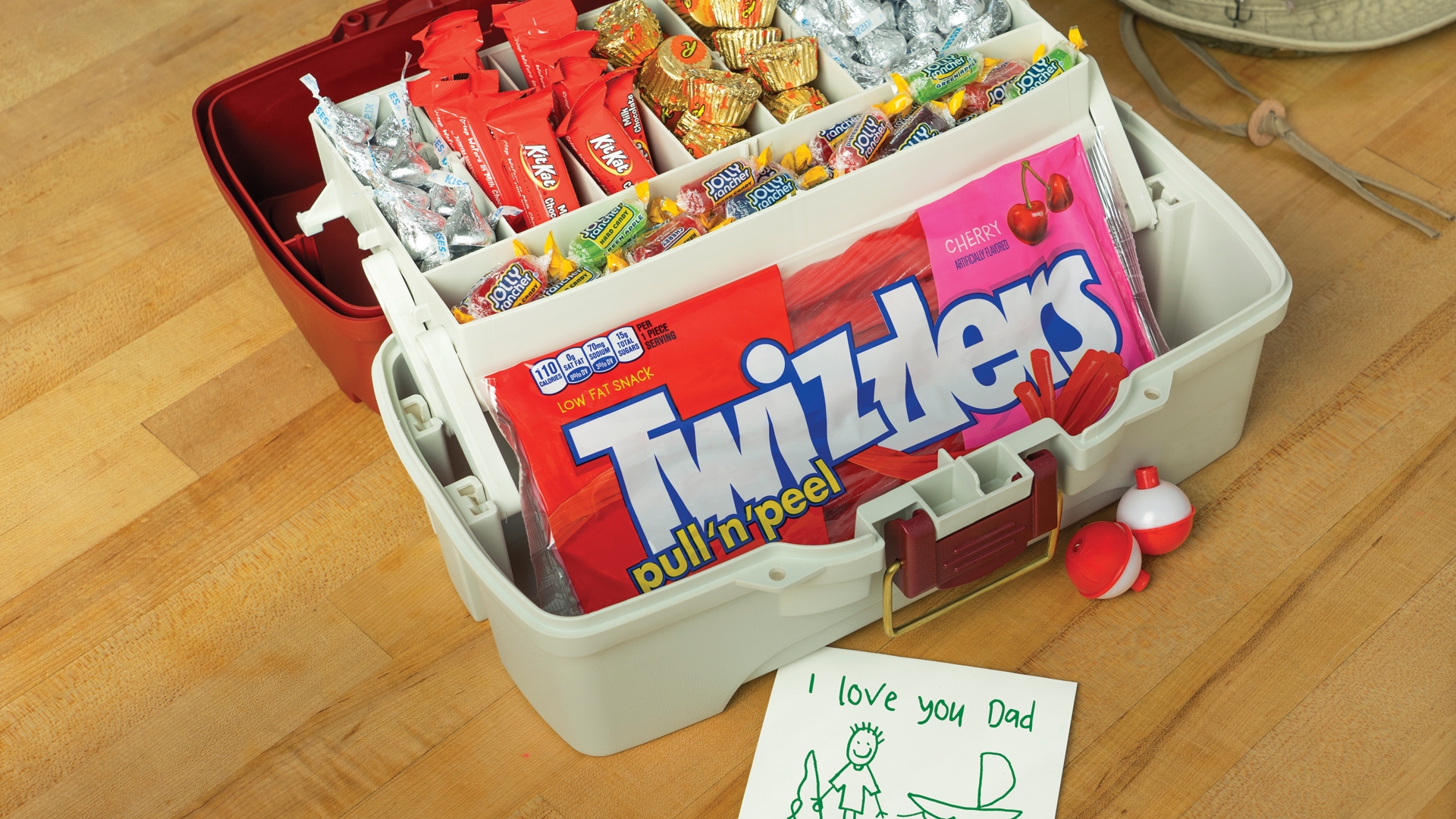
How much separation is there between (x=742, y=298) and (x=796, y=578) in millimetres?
226

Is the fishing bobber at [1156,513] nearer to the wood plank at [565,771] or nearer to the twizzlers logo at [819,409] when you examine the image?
the twizzlers logo at [819,409]

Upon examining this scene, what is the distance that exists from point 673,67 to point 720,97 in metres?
0.06

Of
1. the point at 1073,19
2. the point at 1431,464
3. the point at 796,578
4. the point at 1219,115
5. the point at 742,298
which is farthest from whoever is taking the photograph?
the point at 1073,19

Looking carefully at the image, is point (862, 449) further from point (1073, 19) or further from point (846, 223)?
point (1073, 19)

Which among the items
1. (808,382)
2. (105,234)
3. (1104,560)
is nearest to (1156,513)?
(1104,560)

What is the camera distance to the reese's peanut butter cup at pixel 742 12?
1.05m

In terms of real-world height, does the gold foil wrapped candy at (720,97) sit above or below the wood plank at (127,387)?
above

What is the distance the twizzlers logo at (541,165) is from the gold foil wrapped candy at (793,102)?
0.62 ft

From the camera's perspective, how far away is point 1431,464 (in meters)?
1.04

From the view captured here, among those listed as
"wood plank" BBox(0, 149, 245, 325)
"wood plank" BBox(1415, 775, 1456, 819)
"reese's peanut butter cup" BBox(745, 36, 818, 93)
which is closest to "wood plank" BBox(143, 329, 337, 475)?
"wood plank" BBox(0, 149, 245, 325)

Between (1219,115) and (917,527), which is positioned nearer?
(917,527)

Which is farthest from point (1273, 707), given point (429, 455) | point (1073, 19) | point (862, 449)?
point (1073, 19)

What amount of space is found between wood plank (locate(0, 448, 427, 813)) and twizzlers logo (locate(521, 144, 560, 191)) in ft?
1.06

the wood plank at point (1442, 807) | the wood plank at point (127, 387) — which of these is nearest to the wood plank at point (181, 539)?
the wood plank at point (127, 387)
